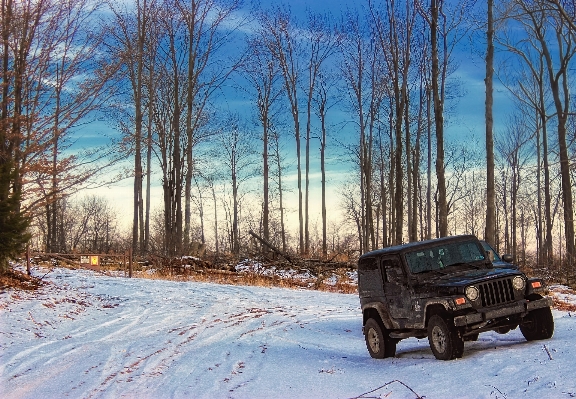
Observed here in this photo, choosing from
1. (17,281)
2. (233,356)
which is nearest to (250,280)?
(17,281)

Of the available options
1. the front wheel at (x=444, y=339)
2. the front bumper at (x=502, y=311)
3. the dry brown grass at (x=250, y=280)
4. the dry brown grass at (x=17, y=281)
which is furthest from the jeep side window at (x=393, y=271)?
the dry brown grass at (x=250, y=280)

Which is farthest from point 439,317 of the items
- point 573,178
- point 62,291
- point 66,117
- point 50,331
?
point 573,178

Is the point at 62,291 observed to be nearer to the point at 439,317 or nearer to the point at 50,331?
the point at 50,331

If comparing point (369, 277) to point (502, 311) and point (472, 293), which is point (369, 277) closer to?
point (472, 293)

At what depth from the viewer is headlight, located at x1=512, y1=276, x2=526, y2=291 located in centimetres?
829

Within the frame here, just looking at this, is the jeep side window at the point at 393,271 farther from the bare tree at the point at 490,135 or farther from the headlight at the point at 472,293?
the bare tree at the point at 490,135

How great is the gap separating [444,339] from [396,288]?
Answer: 4.66 ft

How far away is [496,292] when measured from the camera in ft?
26.7

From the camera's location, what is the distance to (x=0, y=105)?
17.8m

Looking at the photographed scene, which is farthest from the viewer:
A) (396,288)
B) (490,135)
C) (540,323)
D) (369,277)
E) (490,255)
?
(490,135)

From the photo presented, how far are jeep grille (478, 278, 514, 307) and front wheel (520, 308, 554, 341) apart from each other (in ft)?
2.04

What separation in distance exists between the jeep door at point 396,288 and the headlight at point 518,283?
150 centimetres

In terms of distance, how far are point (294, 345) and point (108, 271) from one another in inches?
717

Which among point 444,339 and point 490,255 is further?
point 490,255
